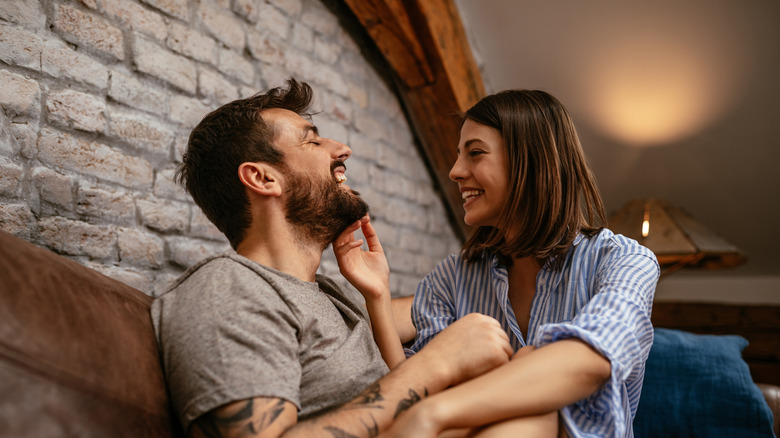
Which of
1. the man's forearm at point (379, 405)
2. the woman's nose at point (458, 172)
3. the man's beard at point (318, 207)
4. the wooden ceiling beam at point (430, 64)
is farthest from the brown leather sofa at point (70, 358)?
the wooden ceiling beam at point (430, 64)

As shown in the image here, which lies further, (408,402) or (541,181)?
(541,181)

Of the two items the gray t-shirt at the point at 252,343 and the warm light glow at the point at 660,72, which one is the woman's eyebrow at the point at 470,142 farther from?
the warm light glow at the point at 660,72

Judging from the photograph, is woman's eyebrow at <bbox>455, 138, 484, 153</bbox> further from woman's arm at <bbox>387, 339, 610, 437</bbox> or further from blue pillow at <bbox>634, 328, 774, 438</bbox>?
blue pillow at <bbox>634, 328, 774, 438</bbox>

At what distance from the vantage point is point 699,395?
5.64ft

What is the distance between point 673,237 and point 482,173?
6.09ft

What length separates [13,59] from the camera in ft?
4.22

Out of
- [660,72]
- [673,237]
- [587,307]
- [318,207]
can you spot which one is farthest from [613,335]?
[660,72]

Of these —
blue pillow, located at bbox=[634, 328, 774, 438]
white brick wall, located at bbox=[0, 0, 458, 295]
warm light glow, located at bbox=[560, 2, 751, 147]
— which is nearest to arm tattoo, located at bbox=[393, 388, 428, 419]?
white brick wall, located at bbox=[0, 0, 458, 295]

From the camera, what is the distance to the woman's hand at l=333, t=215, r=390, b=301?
140 cm

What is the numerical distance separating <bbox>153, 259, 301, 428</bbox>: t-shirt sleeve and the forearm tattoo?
0.04 ft

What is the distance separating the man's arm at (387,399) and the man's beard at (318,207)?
1.44ft

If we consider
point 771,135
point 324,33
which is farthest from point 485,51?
point 771,135

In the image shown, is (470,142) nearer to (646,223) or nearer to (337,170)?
(337,170)

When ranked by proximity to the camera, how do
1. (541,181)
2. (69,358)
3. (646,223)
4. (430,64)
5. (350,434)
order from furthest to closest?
(646,223) < (430,64) < (541,181) < (350,434) < (69,358)
